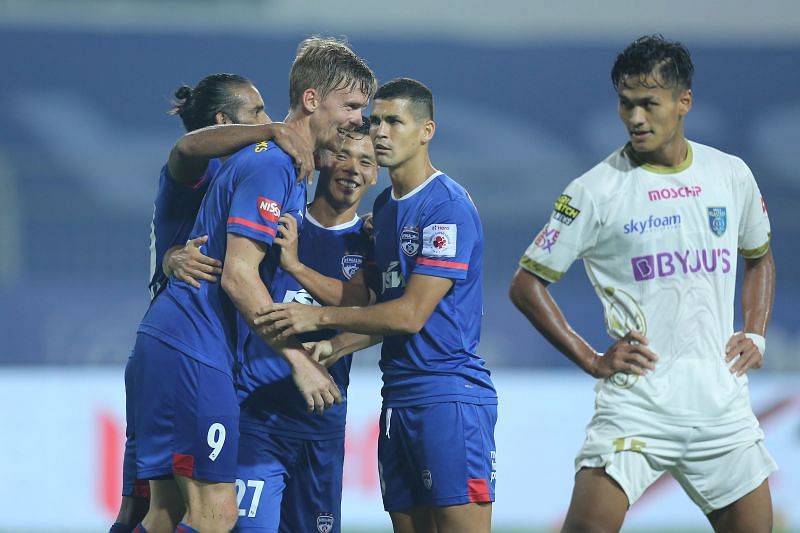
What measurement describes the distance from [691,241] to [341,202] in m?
1.52

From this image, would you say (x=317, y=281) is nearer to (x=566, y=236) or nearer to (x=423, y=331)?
(x=423, y=331)

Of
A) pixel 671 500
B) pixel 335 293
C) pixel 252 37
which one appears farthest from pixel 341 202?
pixel 252 37

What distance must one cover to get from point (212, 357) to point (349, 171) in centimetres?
120

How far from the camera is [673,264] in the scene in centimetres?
442

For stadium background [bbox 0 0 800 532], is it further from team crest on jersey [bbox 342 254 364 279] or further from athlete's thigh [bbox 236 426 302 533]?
athlete's thigh [bbox 236 426 302 533]

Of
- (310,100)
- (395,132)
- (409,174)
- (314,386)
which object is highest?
(310,100)

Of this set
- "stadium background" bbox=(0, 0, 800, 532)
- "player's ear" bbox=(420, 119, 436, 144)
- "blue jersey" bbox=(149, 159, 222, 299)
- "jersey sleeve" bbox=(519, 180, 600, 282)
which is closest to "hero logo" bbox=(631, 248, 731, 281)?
"jersey sleeve" bbox=(519, 180, 600, 282)

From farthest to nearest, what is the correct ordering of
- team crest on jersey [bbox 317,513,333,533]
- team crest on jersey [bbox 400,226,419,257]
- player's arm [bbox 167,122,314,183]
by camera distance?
team crest on jersey [bbox 317,513,333,533] → team crest on jersey [bbox 400,226,419,257] → player's arm [bbox 167,122,314,183]

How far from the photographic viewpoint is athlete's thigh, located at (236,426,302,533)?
4.75 metres

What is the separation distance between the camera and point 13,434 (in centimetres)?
866

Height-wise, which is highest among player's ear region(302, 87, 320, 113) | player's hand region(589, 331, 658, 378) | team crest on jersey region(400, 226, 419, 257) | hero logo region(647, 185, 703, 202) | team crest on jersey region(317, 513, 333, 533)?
player's ear region(302, 87, 320, 113)

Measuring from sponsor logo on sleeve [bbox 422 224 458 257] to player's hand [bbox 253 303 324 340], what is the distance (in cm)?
47

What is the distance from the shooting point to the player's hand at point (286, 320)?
4312 mm

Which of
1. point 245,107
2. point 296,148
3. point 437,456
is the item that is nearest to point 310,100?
point 296,148
